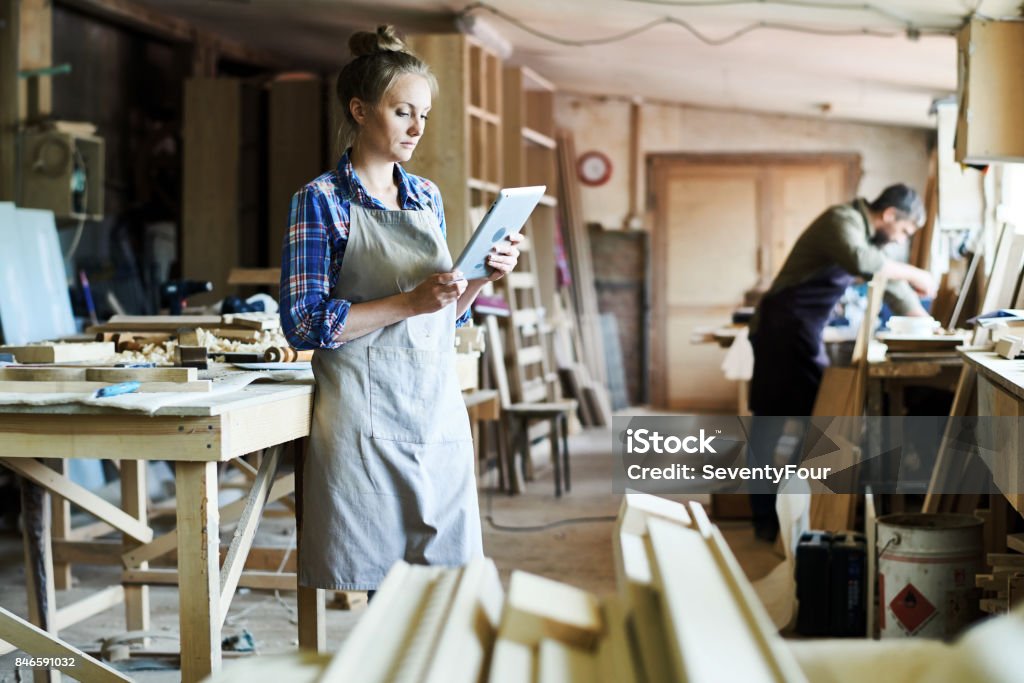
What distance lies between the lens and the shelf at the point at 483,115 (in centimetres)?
713

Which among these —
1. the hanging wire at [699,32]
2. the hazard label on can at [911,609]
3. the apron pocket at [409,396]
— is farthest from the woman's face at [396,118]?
the hanging wire at [699,32]

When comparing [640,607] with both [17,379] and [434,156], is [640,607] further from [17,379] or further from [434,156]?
[434,156]

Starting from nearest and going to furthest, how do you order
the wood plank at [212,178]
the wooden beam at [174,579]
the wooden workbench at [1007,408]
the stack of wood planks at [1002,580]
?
the wooden workbench at [1007,408]
the stack of wood planks at [1002,580]
the wooden beam at [174,579]
the wood plank at [212,178]

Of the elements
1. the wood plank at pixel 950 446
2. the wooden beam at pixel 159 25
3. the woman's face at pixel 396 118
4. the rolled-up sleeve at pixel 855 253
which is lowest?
the wood plank at pixel 950 446

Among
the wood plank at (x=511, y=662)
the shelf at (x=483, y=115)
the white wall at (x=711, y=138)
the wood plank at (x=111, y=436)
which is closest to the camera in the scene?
the wood plank at (x=511, y=662)

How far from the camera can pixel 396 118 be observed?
2.48 metres

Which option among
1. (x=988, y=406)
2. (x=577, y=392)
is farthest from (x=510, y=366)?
(x=988, y=406)

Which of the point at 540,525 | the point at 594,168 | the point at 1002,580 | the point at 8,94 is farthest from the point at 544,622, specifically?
the point at 594,168

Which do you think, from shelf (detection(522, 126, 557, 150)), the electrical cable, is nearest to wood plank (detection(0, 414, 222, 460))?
the electrical cable

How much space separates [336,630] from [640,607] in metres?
3.00

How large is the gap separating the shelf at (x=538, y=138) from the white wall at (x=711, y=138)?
1359 millimetres

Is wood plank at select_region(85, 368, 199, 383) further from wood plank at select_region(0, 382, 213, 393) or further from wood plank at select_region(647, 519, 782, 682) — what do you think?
wood plank at select_region(647, 519, 782, 682)

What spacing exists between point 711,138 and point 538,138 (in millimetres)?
2476

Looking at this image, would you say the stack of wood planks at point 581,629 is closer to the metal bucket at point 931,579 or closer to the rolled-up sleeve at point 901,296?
the metal bucket at point 931,579
